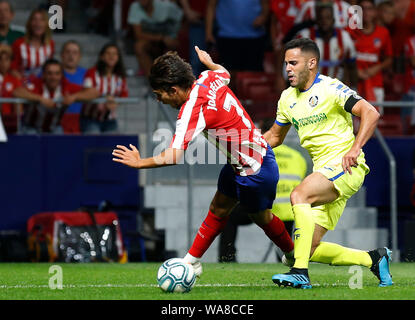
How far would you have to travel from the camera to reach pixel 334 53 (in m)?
13.4

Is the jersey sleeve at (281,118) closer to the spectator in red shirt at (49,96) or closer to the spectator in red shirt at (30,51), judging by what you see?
the spectator in red shirt at (49,96)

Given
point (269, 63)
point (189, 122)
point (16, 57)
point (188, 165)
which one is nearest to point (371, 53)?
point (269, 63)

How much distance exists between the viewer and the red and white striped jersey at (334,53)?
13.4 metres

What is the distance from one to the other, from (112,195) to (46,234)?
1.45m

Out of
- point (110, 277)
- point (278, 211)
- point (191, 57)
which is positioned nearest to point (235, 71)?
point (191, 57)

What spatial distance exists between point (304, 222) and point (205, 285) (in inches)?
43.3

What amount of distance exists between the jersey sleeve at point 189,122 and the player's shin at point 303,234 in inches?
36.0

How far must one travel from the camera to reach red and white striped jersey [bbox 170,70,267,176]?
709 centimetres

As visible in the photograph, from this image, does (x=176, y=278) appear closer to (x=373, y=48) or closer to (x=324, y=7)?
(x=324, y=7)

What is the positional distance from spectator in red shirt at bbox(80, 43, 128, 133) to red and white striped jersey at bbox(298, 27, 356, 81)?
266cm

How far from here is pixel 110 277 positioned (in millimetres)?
8688

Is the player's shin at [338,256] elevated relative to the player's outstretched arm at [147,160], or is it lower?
lower

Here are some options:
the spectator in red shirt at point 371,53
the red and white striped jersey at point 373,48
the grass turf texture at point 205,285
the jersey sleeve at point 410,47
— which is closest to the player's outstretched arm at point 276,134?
the grass turf texture at point 205,285
